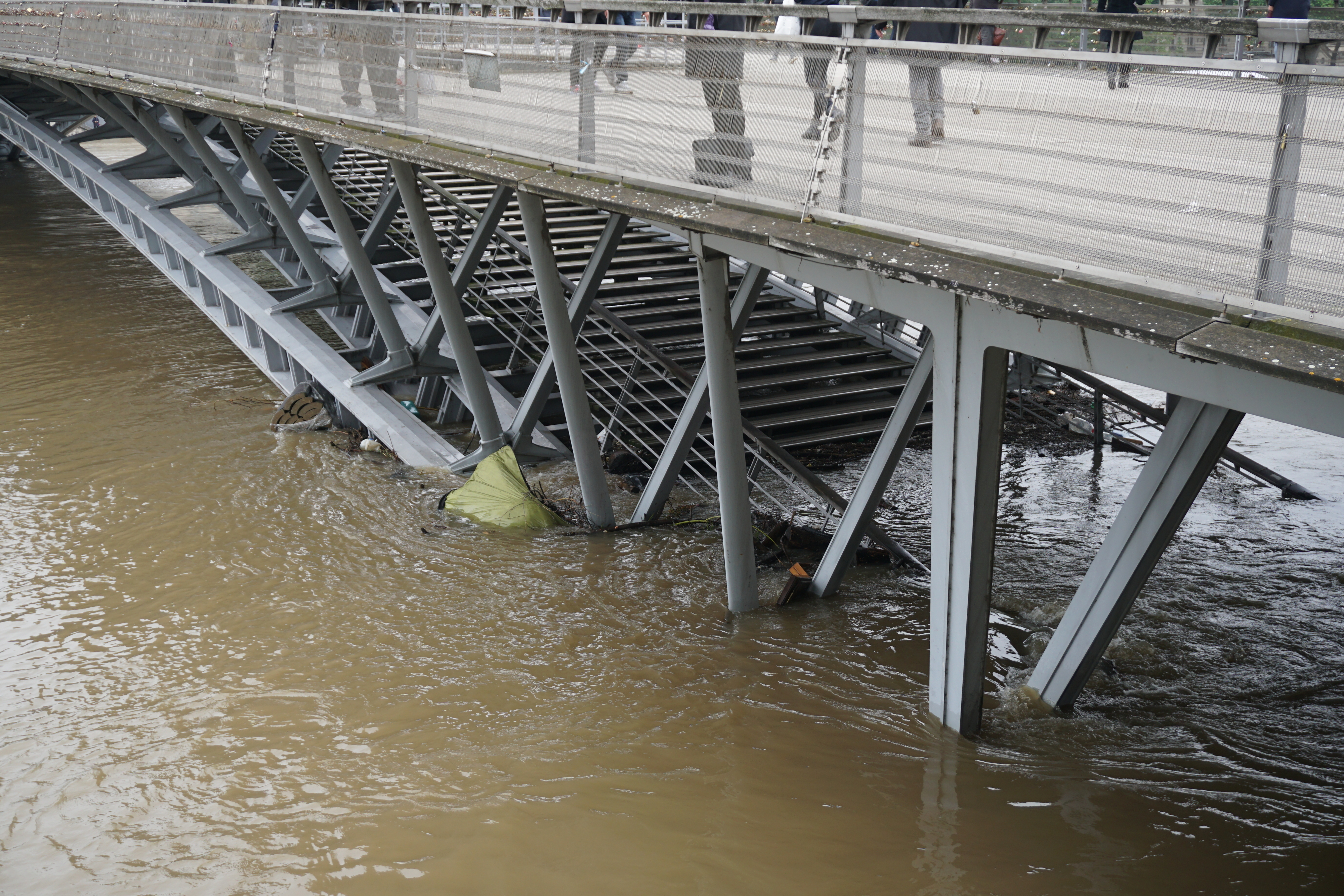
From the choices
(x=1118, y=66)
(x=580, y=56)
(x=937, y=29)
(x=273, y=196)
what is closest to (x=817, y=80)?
(x=937, y=29)

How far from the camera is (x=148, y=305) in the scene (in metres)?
18.2

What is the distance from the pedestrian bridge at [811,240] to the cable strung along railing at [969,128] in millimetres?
14

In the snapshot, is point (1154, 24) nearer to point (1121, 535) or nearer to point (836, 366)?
point (1121, 535)

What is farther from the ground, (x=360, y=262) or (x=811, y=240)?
(x=811, y=240)

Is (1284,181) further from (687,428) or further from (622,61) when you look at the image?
(687,428)

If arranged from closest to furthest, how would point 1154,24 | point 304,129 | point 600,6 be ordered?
1. point 1154,24
2. point 600,6
3. point 304,129

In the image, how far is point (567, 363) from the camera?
884 cm

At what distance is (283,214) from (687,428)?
605 cm

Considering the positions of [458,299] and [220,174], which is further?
[220,174]

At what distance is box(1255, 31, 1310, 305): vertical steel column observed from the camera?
10.8 ft

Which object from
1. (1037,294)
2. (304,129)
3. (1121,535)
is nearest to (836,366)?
(304,129)

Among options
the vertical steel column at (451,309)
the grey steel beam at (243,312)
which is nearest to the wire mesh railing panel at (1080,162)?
the vertical steel column at (451,309)

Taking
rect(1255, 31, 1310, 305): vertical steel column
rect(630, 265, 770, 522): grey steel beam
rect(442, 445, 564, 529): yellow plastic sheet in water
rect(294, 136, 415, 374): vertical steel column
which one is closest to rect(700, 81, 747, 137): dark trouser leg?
rect(630, 265, 770, 522): grey steel beam

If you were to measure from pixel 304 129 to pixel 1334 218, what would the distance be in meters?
8.44
